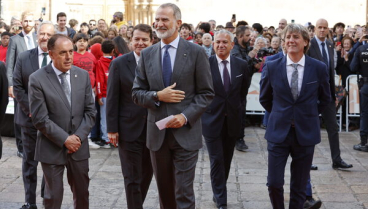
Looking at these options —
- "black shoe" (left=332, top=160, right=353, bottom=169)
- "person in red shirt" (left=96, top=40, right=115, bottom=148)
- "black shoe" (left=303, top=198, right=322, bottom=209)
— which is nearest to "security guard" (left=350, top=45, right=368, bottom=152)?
"black shoe" (left=332, top=160, right=353, bottom=169)

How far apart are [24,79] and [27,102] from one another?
261 millimetres

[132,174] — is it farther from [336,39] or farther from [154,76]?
[336,39]

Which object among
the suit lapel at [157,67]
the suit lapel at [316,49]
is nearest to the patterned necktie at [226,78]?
the suit lapel at [157,67]

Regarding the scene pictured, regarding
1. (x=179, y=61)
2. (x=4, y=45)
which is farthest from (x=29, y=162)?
(x=4, y=45)

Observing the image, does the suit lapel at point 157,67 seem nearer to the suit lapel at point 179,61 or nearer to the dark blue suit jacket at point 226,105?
the suit lapel at point 179,61

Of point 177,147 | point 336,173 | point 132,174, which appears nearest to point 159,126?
point 177,147

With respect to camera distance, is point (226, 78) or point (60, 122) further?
point (226, 78)

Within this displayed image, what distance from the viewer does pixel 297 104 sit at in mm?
6238

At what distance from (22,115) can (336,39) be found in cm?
1256

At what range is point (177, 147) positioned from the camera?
568 cm

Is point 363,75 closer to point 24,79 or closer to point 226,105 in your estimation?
point 226,105

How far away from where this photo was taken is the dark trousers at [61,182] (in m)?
5.84

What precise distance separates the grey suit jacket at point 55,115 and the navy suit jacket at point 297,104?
1735 millimetres

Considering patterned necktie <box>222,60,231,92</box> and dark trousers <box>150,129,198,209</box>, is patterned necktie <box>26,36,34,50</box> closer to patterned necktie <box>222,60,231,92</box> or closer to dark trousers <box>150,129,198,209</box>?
patterned necktie <box>222,60,231,92</box>
